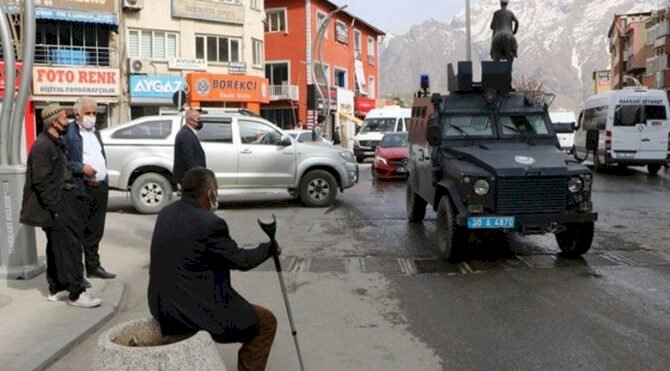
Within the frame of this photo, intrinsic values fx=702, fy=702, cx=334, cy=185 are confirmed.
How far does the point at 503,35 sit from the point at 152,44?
2475 centimetres

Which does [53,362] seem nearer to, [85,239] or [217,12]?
[85,239]

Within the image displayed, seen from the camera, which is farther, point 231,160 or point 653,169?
point 653,169

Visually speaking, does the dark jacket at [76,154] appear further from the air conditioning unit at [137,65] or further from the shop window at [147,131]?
the air conditioning unit at [137,65]

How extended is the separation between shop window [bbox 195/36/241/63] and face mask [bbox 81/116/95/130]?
2893cm

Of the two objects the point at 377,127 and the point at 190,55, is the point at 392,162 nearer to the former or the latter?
the point at 377,127

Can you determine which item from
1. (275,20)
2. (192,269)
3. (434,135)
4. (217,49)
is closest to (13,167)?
(192,269)

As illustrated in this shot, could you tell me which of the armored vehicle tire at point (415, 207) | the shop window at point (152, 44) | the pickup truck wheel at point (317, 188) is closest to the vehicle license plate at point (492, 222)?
the armored vehicle tire at point (415, 207)

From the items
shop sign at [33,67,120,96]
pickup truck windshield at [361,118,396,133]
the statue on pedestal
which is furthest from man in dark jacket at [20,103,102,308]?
shop sign at [33,67,120,96]

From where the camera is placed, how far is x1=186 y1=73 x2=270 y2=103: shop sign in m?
34.4

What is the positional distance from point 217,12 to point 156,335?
3350 centimetres

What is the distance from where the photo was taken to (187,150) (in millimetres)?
8633

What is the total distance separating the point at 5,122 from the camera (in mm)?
7297

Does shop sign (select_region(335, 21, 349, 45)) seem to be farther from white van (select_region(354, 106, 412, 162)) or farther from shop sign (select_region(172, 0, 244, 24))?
white van (select_region(354, 106, 412, 162))

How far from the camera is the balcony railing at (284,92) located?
1720 inches
